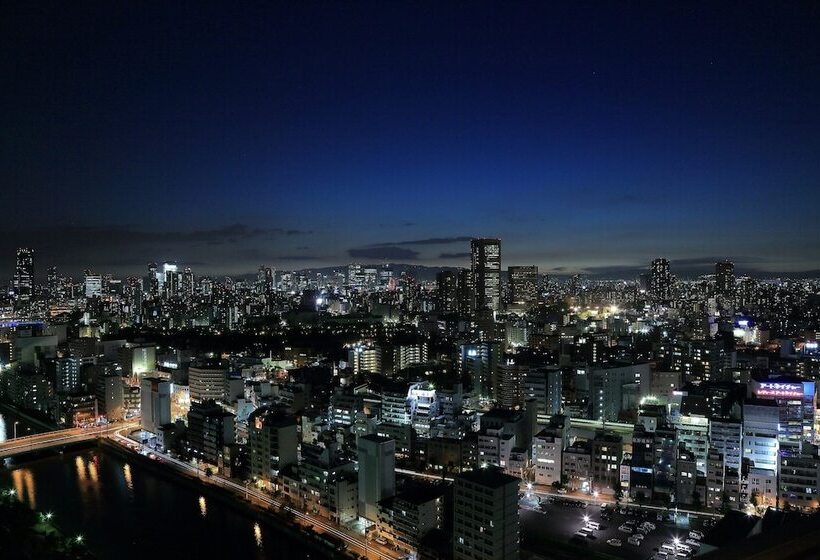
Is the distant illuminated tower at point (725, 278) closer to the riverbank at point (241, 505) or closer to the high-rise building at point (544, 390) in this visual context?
the high-rise building at point (544, 390)

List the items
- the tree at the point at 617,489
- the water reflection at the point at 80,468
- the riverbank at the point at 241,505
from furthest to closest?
the water reflection at the point at 80,468 → the tree at the point at 617,489 → the riverbank at the point at 241,505

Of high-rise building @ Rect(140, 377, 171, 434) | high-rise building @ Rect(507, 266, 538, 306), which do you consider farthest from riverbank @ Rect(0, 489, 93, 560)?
high-rise building @ Rect(507, 266, 538, 306)

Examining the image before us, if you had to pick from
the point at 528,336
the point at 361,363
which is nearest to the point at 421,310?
the point at 528,336

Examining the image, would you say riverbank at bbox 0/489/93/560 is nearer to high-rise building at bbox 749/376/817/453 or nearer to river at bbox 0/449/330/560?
river at bbox 0/449/330/560

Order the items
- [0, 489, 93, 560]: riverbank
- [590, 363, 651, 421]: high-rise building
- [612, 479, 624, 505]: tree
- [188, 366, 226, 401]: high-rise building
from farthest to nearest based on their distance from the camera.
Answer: [188, 366, 226, 401]: high-rise building < [590, 363, 651, 421]: high-rise building < [612, 479, 624, 505]: tree < [0, 489, 93, 560]: riverbank

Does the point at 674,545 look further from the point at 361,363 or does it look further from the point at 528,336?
the point at 528,336

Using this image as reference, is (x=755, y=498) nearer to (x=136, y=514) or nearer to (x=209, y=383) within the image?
(x=136, y=514)

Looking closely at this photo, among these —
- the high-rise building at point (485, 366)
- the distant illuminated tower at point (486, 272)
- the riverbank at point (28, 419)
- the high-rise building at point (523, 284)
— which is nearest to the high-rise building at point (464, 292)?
the distant illuminated tower at point (486, 272)

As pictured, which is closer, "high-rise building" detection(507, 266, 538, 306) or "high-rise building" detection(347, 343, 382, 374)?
"high-rise building" detection(347, 343, 382, 374)
